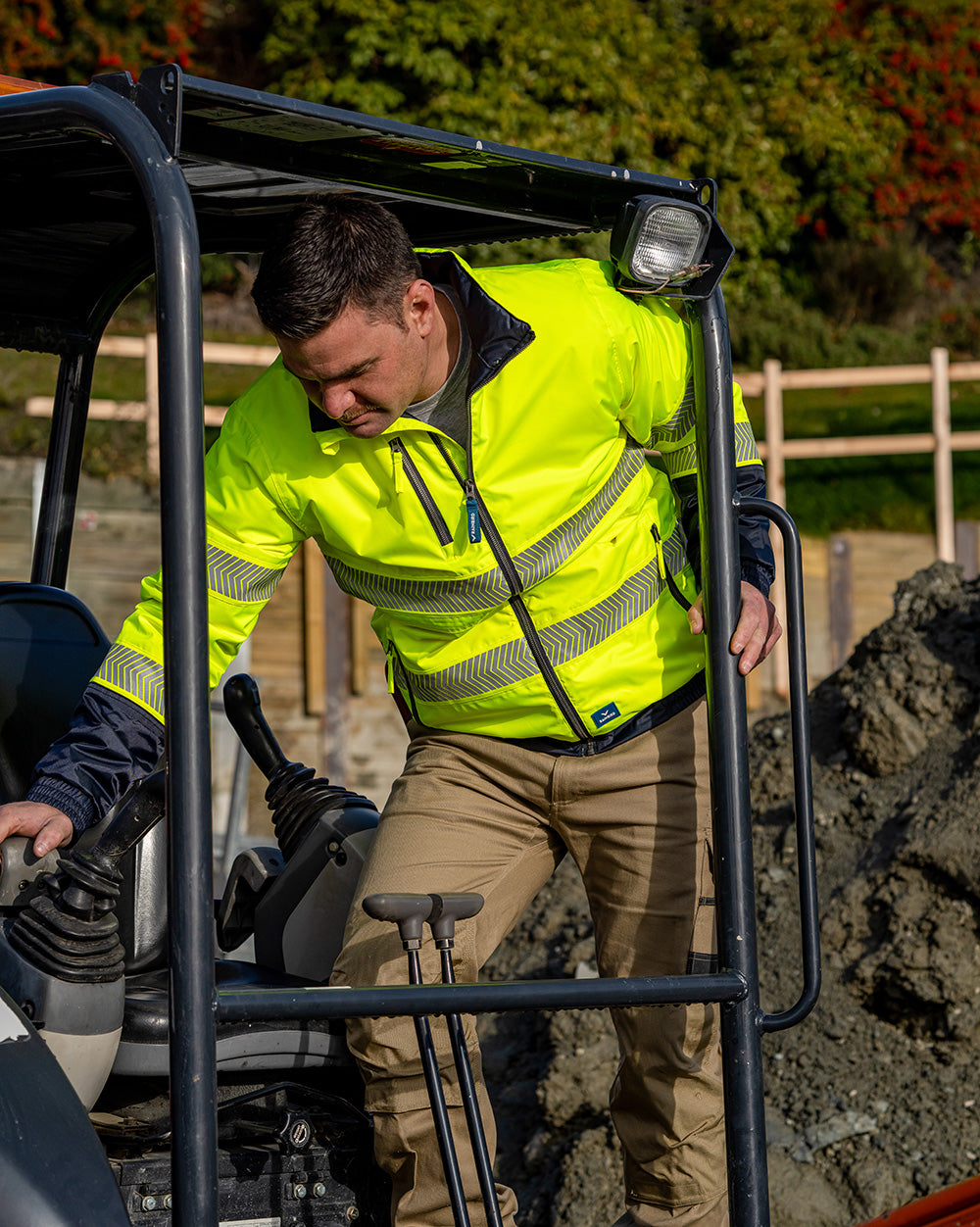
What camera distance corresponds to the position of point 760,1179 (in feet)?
7.39

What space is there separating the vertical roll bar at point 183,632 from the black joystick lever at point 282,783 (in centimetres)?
94

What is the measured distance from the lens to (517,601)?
2.61 meters

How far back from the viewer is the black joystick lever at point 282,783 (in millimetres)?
2848

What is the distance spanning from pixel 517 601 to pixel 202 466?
0.81m

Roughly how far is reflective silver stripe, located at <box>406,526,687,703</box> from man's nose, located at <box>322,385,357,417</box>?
512 millimetres

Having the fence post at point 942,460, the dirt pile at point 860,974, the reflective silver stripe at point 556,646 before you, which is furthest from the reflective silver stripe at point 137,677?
the fence post at point 942,460

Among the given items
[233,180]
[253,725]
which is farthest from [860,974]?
[233,180]

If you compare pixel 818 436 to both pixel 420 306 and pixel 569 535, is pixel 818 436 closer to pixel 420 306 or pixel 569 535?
pixel 569 535

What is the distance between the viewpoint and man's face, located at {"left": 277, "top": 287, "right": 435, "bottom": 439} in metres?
2.38

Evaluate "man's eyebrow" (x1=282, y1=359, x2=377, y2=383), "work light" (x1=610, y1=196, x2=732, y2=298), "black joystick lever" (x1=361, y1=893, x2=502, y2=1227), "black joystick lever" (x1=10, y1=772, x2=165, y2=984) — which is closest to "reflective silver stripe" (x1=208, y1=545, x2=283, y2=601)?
"man's eyebrow" (x1=282, y1=359, x2=377, y2=383)

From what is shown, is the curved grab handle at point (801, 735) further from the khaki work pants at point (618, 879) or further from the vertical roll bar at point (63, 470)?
the vertical roll bar at point (63, 470)

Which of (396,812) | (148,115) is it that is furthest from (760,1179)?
(148,115)

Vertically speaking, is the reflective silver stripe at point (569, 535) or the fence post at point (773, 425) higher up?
the fence post at point (773, 425)

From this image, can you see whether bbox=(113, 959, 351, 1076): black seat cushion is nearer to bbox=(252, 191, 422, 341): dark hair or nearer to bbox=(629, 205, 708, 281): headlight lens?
bbox=(252, 191, 422, 341): dark hair
